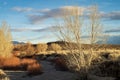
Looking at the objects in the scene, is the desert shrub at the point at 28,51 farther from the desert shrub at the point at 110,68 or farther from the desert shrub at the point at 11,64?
the desert shrub at the point at 110,68

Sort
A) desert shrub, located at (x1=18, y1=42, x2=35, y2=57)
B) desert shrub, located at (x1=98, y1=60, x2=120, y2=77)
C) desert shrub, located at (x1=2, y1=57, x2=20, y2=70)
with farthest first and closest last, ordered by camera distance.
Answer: desert shrub, located at (x1=18, y1=42, x2=35, y2=57)
desert shrub, located at (x1=2, y1=57, x2=20, y2=70)
desert shrub, located at (x1=98, y1=60, x2=120, y2=77)

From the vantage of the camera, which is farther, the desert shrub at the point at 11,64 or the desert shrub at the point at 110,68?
the desert shrub at the point at 11,64

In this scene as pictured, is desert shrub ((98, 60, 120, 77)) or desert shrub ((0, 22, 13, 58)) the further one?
desert shrub ((0, 22, 13, 58))

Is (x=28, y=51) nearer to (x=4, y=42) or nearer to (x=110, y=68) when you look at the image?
(x=4, y=42)

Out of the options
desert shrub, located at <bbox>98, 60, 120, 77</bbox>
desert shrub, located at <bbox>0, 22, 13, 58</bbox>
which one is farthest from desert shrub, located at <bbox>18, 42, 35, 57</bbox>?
desert shrub, located at <bbox>98, 60, 120, 77</bbox>

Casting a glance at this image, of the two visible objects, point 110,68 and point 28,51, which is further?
point 28,51

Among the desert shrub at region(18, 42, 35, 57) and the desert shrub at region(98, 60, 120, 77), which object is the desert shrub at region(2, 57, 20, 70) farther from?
A: the desert shrub at region(18, 42, 35, 57)

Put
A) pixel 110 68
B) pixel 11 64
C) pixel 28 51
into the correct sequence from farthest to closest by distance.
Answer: pixel 28 51 < pixel 11 64 < pixel 110 68

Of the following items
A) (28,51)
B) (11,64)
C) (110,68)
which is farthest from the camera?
(28,51)

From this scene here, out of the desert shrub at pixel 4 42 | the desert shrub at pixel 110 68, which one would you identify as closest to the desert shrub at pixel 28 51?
the desert shrub at pixel 4 42

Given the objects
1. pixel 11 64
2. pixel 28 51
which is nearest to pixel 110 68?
pixel 11 64

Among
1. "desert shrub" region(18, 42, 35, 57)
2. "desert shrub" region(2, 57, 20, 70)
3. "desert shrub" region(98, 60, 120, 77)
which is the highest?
"desert shrub" region(18, 42, 35, 57)

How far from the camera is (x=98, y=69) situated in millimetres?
20391

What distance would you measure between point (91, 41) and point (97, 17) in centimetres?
143
